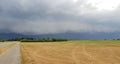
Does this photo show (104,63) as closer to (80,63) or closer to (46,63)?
(80,63)

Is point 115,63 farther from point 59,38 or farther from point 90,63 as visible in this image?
point 59,38

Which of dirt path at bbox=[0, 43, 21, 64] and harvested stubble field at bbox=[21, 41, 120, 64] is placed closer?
dirt path at bbox=[0, 43, 21, 64]

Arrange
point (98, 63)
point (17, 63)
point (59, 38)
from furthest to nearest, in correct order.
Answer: point (59, 38) < point (98, 63) < point (17, 63)

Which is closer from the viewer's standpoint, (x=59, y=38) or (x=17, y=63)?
(x=17, y=63)

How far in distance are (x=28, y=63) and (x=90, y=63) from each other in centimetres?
529

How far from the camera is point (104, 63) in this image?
20406 millimetres

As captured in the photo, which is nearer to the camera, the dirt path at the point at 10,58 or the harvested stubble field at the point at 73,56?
the dirt path at the point at 10,58

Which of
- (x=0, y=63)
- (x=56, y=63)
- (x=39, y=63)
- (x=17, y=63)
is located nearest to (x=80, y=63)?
(x=56, y=63)

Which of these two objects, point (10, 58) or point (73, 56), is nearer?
point (10, 58)

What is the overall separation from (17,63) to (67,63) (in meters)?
4.22

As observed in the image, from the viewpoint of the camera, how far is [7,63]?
755 inches

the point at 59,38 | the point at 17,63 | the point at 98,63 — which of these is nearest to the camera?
the point at 17,63

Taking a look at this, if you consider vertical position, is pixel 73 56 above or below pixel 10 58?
below

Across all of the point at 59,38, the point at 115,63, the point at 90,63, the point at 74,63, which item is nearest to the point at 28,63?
the point at 74,63
